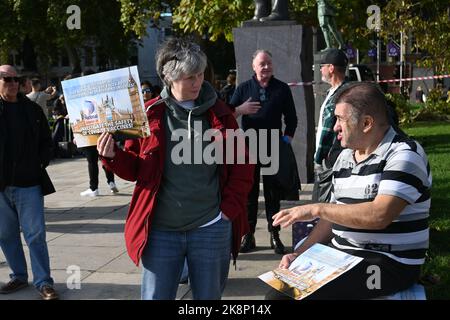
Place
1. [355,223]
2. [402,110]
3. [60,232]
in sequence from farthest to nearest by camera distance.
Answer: [402,110]
[60,232]
[355,223]

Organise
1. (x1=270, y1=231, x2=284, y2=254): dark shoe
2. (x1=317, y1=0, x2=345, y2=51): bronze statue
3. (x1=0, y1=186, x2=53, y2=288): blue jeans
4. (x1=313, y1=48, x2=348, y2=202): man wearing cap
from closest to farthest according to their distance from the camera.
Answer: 1. (x1=313, y1=48, x2=348, y2=202): man wearing cap
2. (x1=0, y1=186, x2=53, y2=288): blue jeans
3. (x1=270, y1=231, x2=284, y2=254): dark shoe
4. (x1=317, y1=0, x2=345, y2=51): bronze statue

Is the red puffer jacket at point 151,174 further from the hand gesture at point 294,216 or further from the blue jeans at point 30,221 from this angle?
the blue jeans at point 30,221

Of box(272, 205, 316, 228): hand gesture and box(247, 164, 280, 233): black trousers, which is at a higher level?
box(272, 205, 316, 228): hand gesture

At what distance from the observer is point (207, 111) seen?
3.18 metres

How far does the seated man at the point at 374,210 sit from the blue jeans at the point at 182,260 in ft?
1.36

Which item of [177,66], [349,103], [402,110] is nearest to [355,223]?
[349,103]

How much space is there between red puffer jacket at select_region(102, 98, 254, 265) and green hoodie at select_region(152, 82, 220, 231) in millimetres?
48

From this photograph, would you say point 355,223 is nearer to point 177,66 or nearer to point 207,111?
point 207,111

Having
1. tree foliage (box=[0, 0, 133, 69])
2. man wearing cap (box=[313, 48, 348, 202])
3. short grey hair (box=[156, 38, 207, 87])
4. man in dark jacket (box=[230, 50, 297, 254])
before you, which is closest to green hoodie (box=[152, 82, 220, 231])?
short grey hair (box=[156, 38, 207, 87])

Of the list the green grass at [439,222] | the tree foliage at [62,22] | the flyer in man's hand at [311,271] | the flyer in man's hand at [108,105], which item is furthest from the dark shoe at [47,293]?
the tree foliage at [62,22]

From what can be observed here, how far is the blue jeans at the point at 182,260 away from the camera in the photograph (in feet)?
10.2

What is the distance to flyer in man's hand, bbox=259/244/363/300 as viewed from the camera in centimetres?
287

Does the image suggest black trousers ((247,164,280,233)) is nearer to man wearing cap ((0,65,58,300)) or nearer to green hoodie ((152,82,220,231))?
man wearing cap ((0,65,58,300))
